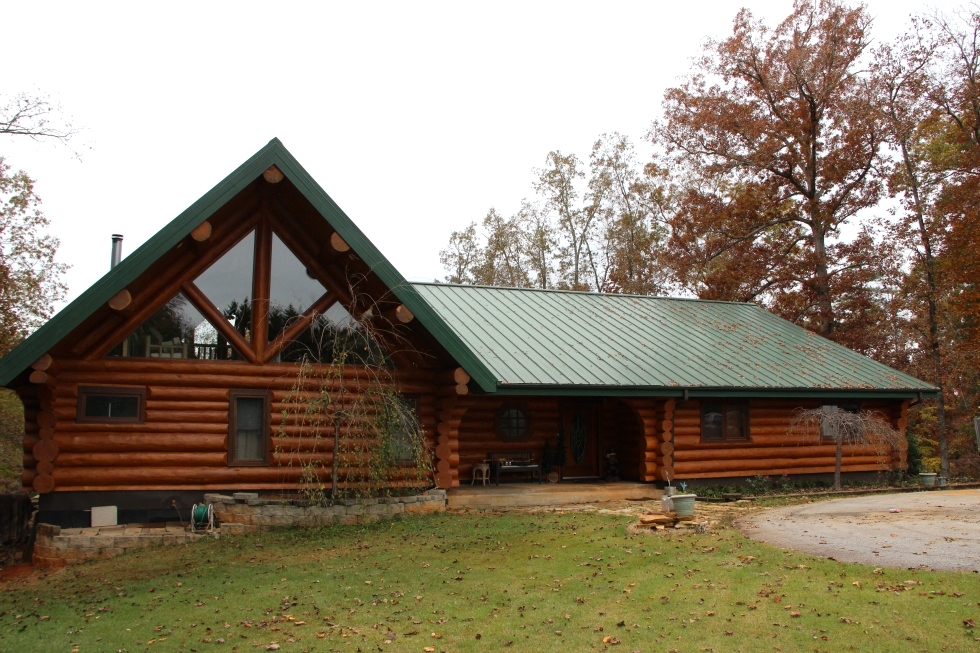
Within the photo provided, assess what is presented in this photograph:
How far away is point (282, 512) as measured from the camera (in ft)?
44.0

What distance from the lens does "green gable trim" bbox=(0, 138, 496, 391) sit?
40.5 ft

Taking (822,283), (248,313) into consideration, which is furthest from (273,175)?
(822,283)

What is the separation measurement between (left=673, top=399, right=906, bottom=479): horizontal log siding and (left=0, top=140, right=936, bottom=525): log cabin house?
7 cm

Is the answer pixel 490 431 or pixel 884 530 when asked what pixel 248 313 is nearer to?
pixel 490 431

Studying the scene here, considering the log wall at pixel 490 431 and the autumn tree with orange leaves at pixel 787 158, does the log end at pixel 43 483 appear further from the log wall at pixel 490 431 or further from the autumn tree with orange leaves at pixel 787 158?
the autumn tree with orange leaves at pixel 787 158

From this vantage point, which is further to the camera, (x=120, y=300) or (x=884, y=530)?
(x=120, y=300)

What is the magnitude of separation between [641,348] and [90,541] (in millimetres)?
12538

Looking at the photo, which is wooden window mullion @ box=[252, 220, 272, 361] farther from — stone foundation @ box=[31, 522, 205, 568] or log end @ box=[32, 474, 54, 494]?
log end @ box=[32, 474, 54, 494]

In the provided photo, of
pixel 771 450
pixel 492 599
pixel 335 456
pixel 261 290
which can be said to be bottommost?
pixel 492 599

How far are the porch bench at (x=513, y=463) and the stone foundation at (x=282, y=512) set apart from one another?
4.31 m

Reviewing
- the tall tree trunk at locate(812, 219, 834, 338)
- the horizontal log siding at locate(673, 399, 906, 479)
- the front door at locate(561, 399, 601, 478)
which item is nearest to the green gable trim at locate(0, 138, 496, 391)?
the front door at locate(561, 399, 601, 478)

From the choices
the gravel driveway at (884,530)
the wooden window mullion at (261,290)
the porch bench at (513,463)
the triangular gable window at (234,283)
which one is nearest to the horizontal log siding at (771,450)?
the gravel driveway at (884,530)

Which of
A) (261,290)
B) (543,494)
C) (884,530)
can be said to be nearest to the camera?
(884,530)

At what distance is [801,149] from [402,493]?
26.5m
